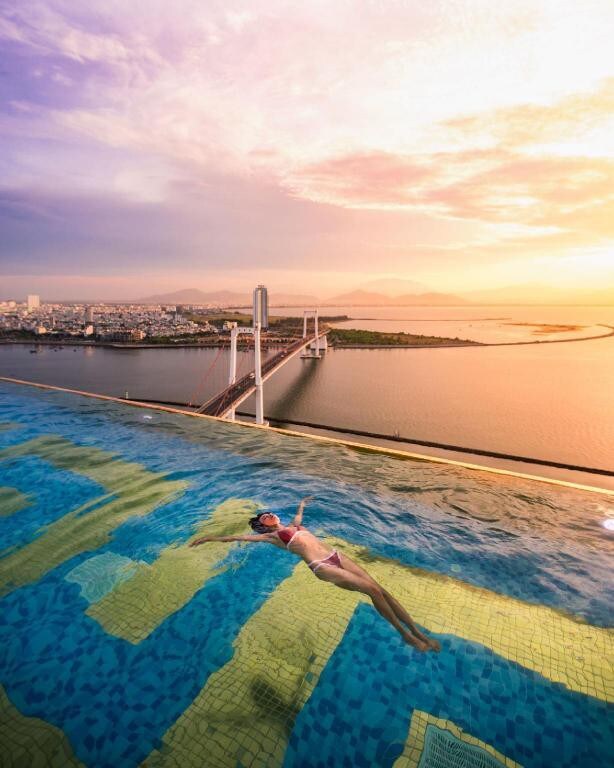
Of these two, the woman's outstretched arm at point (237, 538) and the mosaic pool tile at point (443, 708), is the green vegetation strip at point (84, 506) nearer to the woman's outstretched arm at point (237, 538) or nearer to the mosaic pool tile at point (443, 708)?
the woman's outstretched arm at point (237, 538)

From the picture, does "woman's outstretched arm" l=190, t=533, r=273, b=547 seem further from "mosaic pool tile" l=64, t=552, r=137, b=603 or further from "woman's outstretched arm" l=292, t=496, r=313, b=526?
"mosaic pool tile" l=64, t=552, r=137, b=603

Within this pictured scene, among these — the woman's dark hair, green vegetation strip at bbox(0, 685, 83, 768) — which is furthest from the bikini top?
green vegetation strip at bbox(0, 685, 83, 768)

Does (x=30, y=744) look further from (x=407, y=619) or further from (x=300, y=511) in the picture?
(x=300, y=511)

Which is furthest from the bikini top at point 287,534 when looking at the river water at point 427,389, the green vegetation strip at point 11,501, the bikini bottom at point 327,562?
the river water at point 427,389

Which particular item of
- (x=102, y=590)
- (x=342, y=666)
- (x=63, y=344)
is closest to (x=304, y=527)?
(x=342, y=666)

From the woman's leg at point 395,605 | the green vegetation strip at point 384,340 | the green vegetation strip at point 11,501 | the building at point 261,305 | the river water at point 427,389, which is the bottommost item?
the river water at point 427,389

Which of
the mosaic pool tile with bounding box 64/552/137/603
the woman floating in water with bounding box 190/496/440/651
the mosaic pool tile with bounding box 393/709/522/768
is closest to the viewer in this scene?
the mosaic pool tile with bounding box 393/709/522/768
